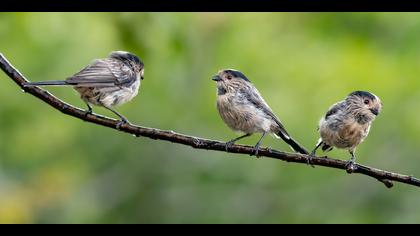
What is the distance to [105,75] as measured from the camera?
Answer: 4.62m

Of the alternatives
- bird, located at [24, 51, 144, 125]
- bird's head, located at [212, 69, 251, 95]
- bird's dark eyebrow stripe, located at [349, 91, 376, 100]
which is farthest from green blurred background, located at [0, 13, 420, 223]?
bird's dark eyebrow stripe, located at [349, 91, 376, 100]

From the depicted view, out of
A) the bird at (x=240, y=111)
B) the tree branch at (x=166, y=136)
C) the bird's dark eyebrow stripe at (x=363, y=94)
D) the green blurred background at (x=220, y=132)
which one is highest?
the green blurred background at (x=220, y=132)

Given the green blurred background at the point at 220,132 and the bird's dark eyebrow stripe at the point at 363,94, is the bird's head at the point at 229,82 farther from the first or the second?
the green blurred background at the point at 220,132

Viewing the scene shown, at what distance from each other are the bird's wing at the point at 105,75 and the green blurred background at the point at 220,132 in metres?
3.25

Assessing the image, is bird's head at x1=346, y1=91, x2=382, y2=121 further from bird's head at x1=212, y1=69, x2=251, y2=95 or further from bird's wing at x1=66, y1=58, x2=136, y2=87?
bird's wing at x1=66, y1=58, x2=136, y2=87

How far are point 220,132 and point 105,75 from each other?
5652 mm

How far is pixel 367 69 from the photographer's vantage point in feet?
29.0

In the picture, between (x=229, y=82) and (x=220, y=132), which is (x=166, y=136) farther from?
(x=220, y=132)

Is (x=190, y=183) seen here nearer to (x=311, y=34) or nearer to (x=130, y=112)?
(x=130, y=112)

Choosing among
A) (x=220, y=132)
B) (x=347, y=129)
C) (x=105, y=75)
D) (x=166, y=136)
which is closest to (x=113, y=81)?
(x=105, y=75)

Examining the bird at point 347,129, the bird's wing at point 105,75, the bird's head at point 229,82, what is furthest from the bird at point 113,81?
the bird at point 347,129

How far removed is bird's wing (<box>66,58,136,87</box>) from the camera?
422cm

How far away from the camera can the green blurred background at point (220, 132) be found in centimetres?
920
